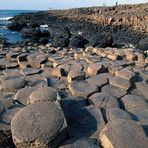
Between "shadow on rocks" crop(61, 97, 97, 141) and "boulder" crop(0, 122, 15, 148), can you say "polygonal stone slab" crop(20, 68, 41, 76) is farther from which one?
"boulder" crop(0, 122, 15, 148)

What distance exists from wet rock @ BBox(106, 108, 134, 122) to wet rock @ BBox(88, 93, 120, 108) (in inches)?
5.3

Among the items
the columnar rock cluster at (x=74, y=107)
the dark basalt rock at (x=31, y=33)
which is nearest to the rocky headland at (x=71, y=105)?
the columnar rock cluster at (x=74, y=107)

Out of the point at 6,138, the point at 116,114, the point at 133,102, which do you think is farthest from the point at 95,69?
the point at 6,138

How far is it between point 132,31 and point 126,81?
14332mm

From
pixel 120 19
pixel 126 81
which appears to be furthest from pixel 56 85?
pixel 120 19

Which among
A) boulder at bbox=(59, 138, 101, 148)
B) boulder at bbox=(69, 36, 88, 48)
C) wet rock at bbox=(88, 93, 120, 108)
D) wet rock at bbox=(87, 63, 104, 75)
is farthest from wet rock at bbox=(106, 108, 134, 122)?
boulder at bbox=(69, 36, 88, 48)

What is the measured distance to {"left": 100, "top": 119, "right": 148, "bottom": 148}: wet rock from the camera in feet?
7.05

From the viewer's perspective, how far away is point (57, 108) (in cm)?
241

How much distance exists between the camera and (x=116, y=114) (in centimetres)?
268

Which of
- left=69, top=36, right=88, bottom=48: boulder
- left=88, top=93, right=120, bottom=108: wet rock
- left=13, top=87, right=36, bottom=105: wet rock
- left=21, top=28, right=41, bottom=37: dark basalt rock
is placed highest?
left=13, top=87, right=36, bottom=105: wet rock

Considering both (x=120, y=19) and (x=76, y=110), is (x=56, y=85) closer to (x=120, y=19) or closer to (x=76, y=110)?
(x=76, y=110)

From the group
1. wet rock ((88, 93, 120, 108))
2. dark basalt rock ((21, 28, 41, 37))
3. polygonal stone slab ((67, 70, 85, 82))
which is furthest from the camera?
dark basalt rock ((21, 28, 41, 37))

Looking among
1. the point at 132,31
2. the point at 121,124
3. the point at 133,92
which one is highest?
the point at 121,124

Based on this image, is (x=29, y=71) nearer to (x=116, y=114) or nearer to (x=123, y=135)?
(x=116, y=114)
